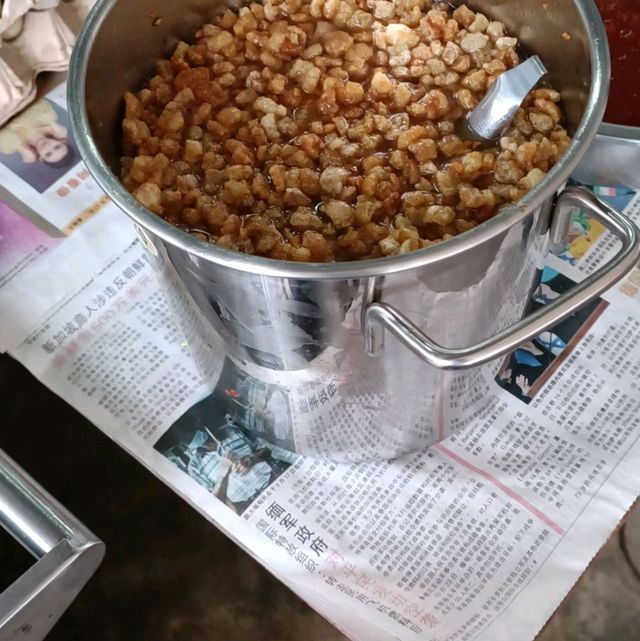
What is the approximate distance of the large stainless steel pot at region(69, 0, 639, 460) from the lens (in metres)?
0.49

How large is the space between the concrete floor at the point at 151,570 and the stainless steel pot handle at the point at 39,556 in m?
0.15

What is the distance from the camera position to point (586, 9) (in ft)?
1.99

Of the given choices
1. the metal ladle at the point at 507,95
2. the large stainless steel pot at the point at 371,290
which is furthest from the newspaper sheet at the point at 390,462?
the metal ladle at the point at 507,95

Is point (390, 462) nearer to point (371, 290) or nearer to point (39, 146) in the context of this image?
point (371, 290)

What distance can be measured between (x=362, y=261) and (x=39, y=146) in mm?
649

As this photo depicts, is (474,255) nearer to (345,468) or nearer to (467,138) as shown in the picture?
(467,138)

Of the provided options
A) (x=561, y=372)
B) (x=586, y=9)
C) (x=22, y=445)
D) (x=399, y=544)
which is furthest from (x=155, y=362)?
(x=586, y=9)

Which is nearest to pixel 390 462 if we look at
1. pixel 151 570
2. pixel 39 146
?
pixel 151 570

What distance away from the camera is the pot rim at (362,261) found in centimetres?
47

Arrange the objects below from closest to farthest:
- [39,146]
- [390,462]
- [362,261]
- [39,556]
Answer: [362,261], [39,556], [390,462], [39,146]

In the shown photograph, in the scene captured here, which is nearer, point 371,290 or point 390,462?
point 371,290

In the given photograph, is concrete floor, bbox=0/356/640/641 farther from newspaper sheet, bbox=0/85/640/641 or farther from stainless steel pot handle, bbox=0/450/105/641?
stainless steel pot handle, bbox=0/450/105/641

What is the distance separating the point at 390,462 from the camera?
774 millimetres

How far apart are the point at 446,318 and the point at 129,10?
39 centimetres
